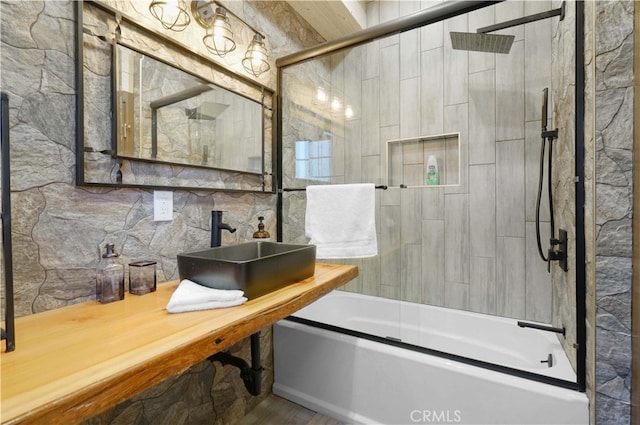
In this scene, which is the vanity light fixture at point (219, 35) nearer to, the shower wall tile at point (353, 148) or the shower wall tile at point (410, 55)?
the shower wall tile at point (353, 148)

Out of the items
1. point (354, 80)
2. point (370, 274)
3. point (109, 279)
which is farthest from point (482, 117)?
point (109, 279)

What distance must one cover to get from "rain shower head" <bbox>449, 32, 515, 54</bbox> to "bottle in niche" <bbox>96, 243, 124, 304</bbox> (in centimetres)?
203

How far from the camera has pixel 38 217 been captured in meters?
0.98

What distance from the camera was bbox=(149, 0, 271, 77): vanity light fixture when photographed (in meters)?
1.34

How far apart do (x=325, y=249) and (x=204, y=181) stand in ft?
Answer: 2.43

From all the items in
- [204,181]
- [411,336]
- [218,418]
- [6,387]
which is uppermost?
[204,181]

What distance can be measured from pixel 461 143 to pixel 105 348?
2.19 meters

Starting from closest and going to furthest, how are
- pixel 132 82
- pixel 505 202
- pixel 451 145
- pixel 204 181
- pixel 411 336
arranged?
pixel 132 82 < pixel 204 181 < pixel 411 336 < pixel 505 202 < pixel 451 145

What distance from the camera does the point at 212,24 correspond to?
4.95ft

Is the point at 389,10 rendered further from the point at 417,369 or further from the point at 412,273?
the point at 417,369

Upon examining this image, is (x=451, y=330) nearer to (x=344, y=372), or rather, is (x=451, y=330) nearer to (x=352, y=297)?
(x=352, y=297)

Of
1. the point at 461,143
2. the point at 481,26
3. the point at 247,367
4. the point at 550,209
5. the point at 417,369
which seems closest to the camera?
the point at 247,367

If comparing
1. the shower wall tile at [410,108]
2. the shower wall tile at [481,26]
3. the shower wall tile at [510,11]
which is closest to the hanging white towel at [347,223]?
the shower wall tile at [410,108]

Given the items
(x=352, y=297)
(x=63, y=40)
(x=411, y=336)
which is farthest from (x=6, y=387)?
(x=352, y=297)
